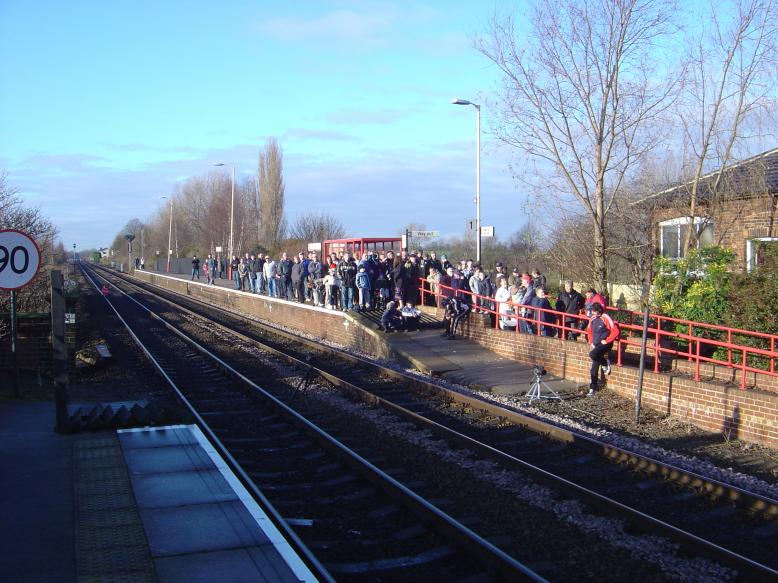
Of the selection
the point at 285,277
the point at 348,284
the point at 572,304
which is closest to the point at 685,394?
the point at 572,304

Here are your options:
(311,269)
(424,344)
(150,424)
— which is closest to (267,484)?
(150,424)

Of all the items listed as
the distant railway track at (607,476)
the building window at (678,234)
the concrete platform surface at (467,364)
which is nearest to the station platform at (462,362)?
the concrete platform surface at (467,364)

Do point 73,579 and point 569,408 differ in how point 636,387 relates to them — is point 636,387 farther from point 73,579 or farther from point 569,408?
point 73,579

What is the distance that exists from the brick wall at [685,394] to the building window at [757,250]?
3296mm

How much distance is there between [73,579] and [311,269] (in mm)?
21867

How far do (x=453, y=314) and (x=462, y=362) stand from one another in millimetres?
2739

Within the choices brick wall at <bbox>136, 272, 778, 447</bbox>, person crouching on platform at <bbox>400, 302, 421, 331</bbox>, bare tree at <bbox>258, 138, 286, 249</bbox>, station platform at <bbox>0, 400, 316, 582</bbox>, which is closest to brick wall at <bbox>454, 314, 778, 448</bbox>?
brick wall at <bbox>136, 272, 778, 447</bbox>

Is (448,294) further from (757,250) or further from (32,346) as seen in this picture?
(32,346)

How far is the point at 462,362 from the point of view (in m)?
15.7

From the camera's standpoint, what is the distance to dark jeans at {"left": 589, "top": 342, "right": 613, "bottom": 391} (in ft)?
41.2

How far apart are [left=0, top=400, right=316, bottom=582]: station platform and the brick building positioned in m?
14.2

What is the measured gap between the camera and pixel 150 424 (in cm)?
911

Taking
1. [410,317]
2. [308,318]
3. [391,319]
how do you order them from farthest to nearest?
[308,318] → [410,317] → [391,319]

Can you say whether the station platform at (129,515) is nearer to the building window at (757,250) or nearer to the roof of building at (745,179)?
the building window at (757,250)
